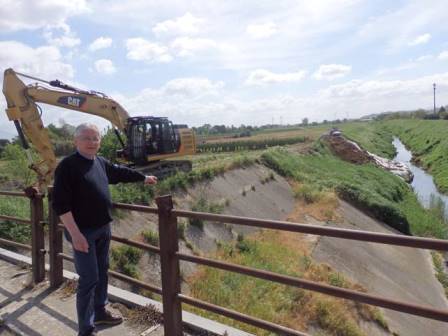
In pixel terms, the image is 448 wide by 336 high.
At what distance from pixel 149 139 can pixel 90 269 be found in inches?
476

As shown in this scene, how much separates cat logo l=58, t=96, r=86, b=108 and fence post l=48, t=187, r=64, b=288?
8984 mm

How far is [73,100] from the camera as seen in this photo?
13938 millimetres

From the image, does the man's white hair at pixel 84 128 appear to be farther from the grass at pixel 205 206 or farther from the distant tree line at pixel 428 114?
the distant tree line at pixel 428 114

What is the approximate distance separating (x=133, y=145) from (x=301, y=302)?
8.27 m

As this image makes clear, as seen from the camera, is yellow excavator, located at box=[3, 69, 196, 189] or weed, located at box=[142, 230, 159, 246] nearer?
weed, located at box=[142, 230, 159, 246]

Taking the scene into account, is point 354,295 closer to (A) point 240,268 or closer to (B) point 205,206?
(A) point 240,268

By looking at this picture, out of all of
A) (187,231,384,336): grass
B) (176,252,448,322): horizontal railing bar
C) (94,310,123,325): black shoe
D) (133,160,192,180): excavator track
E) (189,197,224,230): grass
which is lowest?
(187,231,384,336): grass

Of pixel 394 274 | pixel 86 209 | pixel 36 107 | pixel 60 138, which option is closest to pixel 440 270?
pixel 394 274

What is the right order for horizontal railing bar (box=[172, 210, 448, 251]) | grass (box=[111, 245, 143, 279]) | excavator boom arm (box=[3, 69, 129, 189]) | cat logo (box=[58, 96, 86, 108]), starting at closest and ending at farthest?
horizontal railing bar (box=[172, 210, 448, 251]) → grass (box=[111, 245, 143, 279]) → excavator boom arm (box=[3, 69, 129, 189]) → cat logo (box=[58, 96, 86, 108])

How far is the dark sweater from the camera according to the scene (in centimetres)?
376

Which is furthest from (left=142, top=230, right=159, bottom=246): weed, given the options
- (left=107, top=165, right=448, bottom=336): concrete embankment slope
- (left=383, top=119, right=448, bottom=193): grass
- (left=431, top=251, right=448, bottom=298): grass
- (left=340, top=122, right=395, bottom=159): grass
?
(left=340, top=122, right=395, bottom=159): grass

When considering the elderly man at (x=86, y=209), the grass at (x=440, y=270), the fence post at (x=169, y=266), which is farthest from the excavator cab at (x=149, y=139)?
the fence post at (x=169, y=266)

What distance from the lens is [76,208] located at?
12.8ft

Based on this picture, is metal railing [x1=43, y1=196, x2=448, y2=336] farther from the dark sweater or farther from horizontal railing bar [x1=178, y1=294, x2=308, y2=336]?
the dark sweater
